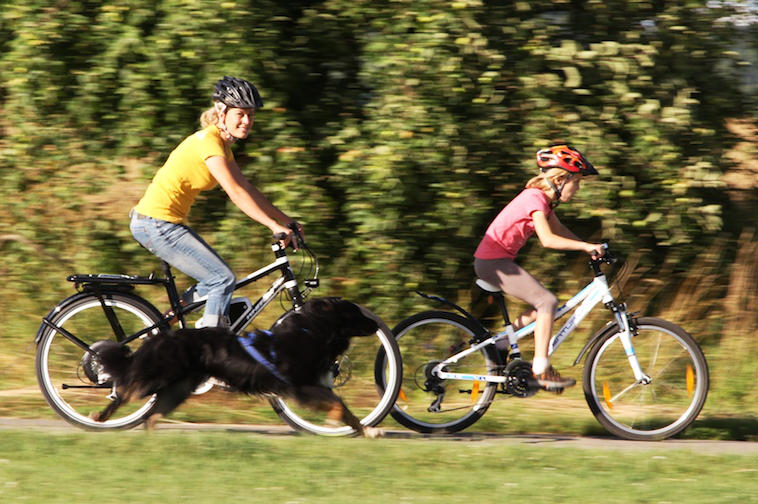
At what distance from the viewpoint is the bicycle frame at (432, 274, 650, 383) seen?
21.0 ft

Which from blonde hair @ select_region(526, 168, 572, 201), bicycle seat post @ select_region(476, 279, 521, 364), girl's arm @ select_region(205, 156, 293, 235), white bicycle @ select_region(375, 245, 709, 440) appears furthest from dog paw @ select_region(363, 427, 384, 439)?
blonde hair @ select_region(526, 168, 572, 201)

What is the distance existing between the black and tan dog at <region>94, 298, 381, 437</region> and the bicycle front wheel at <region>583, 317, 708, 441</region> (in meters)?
1.62

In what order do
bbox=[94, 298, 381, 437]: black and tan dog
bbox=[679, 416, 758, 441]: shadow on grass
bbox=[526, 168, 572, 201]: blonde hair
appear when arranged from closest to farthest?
bbox=[94, 298, 381, 437]: black and tan dog < bbox=[526, 168, 572, 201]: blonde hair < bbox=[679, 416, 758, 441]: shadow on grass

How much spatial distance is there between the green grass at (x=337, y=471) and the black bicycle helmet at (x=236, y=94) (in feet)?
6.53

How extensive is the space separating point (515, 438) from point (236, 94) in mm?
2792

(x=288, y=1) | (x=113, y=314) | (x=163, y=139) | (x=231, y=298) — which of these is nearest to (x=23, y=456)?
(x=113, y=314)

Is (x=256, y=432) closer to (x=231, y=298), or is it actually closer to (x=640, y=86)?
(x=231, y=298)

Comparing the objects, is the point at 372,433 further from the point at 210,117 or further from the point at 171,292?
the point at 210,117

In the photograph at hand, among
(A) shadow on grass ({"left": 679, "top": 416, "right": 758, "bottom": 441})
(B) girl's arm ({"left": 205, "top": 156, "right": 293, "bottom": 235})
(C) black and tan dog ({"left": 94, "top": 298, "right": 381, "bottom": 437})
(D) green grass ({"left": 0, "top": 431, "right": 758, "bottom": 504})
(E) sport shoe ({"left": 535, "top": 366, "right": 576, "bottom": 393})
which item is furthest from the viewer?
(A) shadow on grass ({"left": 679, "top": 416, "right": 758, "bottom": 441})

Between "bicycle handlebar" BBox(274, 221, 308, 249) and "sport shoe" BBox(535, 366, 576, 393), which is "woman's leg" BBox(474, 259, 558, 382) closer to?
"sport shoe" BBox(535, 366, 576, 393)

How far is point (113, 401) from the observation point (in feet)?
19.4

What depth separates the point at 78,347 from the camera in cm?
616

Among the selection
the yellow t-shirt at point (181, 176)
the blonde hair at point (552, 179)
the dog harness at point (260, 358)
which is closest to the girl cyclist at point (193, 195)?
the yellow t-shirt at point (181, 176)

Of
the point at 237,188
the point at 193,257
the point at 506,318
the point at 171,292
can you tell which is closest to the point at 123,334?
the point at 171,292
